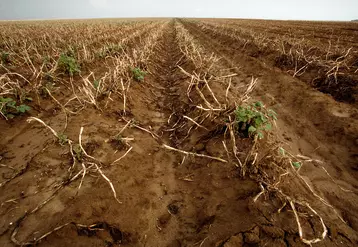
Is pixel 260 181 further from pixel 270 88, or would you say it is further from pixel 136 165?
pixel 270 88

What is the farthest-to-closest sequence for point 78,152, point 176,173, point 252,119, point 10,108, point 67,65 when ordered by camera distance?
point 67,65 < point 10,108 < point 252,119 < point 176,173 < point 78,152

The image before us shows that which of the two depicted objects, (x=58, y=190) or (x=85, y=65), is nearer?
(x=58, y=190)

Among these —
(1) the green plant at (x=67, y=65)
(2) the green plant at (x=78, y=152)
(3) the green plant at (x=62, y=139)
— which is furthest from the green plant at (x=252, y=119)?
(1) the green plant at (x=67, y=65)

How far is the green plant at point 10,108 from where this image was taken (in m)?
2.83

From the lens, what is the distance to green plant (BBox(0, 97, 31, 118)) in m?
2.83

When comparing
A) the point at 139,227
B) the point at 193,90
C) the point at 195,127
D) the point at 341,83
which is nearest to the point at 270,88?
the point at 341,83

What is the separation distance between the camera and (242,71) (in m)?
6.02

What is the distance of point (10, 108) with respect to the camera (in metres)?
3.00

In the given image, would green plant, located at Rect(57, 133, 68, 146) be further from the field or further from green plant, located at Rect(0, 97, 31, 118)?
green plant, located at Rect(0, 97, 31, 118)

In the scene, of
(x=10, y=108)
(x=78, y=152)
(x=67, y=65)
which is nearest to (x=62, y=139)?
(x=78, y=152)

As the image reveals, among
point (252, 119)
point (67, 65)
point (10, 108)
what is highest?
point (252, 119)

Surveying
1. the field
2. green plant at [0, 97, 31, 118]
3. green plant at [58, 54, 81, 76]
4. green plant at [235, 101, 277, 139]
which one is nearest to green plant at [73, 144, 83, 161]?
the field

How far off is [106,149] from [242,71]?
4.71 metres

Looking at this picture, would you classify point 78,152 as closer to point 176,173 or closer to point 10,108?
point 176,173
